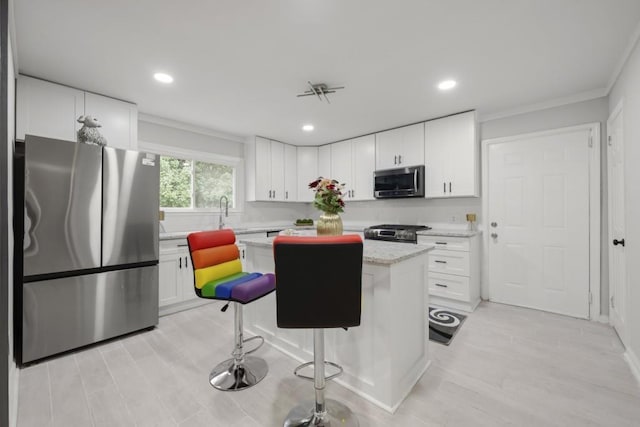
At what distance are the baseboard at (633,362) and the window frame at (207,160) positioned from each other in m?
4.79

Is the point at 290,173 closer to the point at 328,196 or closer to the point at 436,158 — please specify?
the point at 436,158

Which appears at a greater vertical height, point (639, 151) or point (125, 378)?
point (639, 151)

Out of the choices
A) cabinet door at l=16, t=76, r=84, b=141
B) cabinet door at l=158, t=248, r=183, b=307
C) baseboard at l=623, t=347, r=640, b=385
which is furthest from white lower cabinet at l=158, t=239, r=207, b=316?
baseboard at l=623, t=347, r=640, b=385

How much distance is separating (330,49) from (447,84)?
4.53ft

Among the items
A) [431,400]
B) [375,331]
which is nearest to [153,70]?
[375,331]

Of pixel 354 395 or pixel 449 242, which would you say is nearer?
pixel 354 395

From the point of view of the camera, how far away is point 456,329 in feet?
8.93

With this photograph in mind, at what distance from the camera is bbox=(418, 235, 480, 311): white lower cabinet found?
10.6ft

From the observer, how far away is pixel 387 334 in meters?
1.61

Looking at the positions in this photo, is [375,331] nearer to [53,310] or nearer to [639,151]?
[639,151]

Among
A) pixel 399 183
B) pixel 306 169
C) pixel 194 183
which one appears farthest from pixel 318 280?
pixel 306 169

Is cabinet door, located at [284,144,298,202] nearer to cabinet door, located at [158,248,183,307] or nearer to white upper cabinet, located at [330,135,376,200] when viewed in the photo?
white upper cabinet, located at [330,135,376,200]

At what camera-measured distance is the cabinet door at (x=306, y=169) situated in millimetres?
→ 5304

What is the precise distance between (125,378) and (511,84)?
439 centimetres
